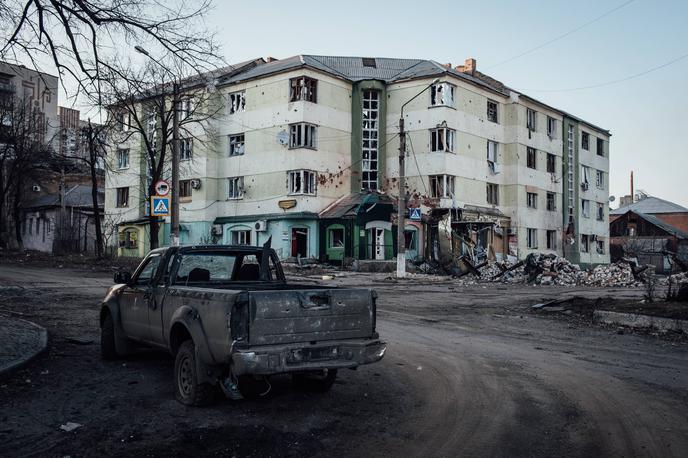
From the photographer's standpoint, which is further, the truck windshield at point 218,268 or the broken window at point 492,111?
the broken window at point 492,111

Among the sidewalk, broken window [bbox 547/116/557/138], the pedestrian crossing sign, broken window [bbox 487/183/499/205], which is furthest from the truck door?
broken window [bbox 547/116/557/138]

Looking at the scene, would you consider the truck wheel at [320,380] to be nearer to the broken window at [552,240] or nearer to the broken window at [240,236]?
the broken window at [240,236]

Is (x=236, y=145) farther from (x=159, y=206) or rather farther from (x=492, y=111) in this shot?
(x=159, y=206)

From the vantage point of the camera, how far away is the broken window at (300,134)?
3559cm

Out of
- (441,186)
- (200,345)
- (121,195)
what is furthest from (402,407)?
(121,195)

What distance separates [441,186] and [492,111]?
327 inches

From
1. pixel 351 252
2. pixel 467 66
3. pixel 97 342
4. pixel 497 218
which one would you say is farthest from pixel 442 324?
pixel 467 66

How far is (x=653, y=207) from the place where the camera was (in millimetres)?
77625

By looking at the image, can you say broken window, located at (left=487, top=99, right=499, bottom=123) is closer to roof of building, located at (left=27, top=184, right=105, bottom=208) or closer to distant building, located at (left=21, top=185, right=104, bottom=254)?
distant building, located at (left=21, top=185, right=104, bottom=254)

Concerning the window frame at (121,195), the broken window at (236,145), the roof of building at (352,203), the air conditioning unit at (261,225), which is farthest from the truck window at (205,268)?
the window frame at (121,195)

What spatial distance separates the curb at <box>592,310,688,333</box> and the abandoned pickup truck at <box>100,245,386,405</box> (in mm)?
7703

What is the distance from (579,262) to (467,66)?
17889mm

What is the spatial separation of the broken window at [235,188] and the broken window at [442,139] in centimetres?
1260

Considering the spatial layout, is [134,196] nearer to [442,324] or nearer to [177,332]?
[442,324]
